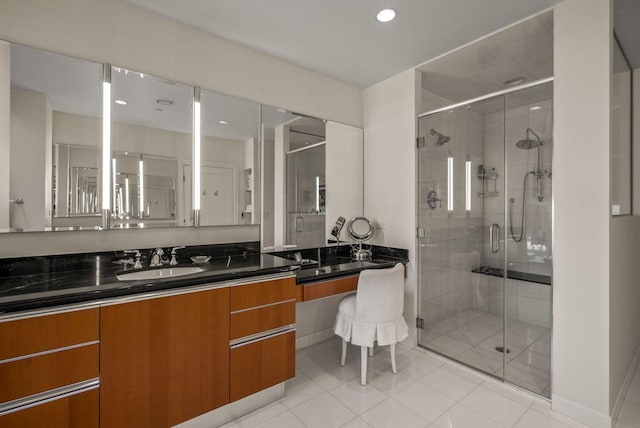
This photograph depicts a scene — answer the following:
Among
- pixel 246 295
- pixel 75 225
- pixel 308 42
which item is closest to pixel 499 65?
pixel 308 42

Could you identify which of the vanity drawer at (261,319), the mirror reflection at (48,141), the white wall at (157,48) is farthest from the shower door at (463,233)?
the mirror reflection at (48,141)

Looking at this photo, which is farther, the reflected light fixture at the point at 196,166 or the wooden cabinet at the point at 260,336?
the reflected light fixture at the point at 196,166

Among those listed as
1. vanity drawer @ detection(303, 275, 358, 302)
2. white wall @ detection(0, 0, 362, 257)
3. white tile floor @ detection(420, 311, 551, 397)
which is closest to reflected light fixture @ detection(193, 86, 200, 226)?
white wall @ detection(0, 0, 362, 257)

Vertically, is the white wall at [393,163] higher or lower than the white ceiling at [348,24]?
lower

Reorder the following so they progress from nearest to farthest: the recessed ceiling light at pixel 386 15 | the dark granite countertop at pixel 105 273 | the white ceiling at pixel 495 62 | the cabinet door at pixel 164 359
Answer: the dark granite countertop at pixel 105 273 < the cabinet door at pixel 164 359 < the recessed ceiling light at pixel 386 15 < the white ceiling at pixel 495 62

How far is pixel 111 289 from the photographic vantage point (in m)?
1.46

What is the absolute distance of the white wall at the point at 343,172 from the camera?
10.5 ft

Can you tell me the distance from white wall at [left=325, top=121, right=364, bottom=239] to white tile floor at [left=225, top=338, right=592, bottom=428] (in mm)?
1353

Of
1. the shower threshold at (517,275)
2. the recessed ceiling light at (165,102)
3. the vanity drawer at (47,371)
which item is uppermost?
the recessed ceiling light at (165,102)

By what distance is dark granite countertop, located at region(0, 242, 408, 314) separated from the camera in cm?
136

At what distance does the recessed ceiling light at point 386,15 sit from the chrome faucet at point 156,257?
227cm

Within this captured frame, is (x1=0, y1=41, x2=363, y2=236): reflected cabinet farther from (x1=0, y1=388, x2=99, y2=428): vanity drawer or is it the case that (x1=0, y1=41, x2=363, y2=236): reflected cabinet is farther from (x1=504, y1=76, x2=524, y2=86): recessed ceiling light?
(x1=504, y1=76, x2=524, y2=86): recessed ceiling light

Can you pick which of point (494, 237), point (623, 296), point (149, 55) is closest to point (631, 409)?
point (623, 296)

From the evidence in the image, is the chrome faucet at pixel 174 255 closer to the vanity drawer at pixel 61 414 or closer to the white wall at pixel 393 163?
the vanity drawer at pixel 61 414
